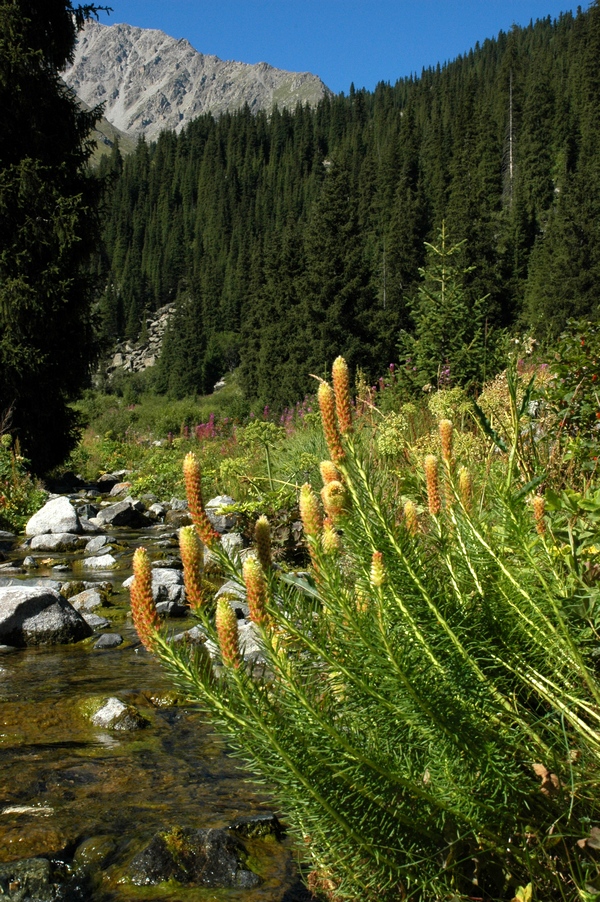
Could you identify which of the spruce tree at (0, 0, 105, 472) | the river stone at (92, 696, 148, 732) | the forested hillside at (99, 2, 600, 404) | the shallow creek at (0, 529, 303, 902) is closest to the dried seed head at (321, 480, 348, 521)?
the shallow creek at (0, 529, 303, 902)

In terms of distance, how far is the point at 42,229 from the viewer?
43.7 feet

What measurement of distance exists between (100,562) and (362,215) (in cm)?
7933

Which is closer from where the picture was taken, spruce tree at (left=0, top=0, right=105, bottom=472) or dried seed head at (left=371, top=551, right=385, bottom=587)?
dried seed head at (left=371, top=551, right=385, bottom=587)

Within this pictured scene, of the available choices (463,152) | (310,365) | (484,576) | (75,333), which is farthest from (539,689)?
(463,152)

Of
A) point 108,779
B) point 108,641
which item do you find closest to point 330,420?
point 108,779

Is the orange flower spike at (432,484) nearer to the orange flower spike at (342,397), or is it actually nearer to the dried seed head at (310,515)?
the orange flower spike at (342,397)

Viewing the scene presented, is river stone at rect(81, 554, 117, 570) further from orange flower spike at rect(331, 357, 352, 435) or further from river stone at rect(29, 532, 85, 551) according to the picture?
orange flower spike at rect(331, 357, 352, 435)

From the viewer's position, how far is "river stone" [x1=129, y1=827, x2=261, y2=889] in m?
2.37

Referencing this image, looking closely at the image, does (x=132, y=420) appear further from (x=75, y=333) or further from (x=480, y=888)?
(x=480, y=888)

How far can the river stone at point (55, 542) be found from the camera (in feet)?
30.6

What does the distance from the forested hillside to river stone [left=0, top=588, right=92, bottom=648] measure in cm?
694

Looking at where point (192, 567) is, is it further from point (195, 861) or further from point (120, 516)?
point (120, 516)

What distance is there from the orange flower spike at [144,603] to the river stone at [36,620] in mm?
4480

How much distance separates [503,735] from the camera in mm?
1464
